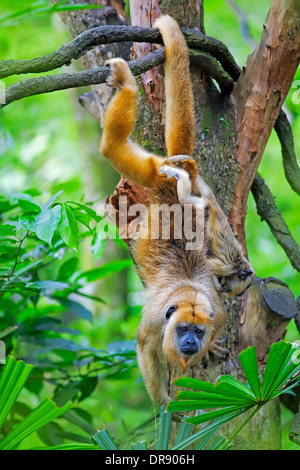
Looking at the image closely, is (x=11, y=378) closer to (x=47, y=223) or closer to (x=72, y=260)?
(x=47, y=223)

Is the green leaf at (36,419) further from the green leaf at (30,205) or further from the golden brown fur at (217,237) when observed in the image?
the golden brown fur at (217,237)

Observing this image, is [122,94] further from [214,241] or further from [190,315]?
[190,315]

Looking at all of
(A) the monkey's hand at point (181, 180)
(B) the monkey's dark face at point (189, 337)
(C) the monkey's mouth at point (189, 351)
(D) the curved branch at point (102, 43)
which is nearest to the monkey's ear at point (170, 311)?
(B) the monkey's dark face at point (189, 337)

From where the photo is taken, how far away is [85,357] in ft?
16.9

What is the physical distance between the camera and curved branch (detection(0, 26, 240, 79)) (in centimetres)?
312

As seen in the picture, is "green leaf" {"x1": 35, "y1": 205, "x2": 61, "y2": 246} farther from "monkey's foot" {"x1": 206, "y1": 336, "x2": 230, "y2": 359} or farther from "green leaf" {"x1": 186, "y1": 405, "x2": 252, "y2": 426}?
"monkey's foot" {"x1": 206, "y1": 336, "x2": 230, "y2": 359}

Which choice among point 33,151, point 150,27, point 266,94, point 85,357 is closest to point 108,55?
point 150,27

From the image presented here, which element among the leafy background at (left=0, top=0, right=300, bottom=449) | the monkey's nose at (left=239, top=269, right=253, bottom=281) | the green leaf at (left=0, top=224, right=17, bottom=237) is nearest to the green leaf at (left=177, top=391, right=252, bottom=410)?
the leafy background at (left=0, top=0, right=300, bottom=449)

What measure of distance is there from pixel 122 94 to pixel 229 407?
8.20ft

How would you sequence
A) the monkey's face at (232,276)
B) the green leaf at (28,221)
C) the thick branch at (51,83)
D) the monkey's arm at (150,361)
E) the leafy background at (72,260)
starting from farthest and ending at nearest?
the leafy background at (72,260)
the monkey's arm at (150,361)
the monkey's face at (232,276)
the green leaf at (28,221)
the thick branch at (51,83)

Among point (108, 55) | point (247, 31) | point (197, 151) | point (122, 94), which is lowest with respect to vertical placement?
point (197, 151)

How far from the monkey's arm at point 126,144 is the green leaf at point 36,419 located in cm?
206

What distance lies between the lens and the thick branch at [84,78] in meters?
3.07

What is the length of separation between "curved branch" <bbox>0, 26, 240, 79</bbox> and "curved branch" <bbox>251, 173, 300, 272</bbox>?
1.10 meters
